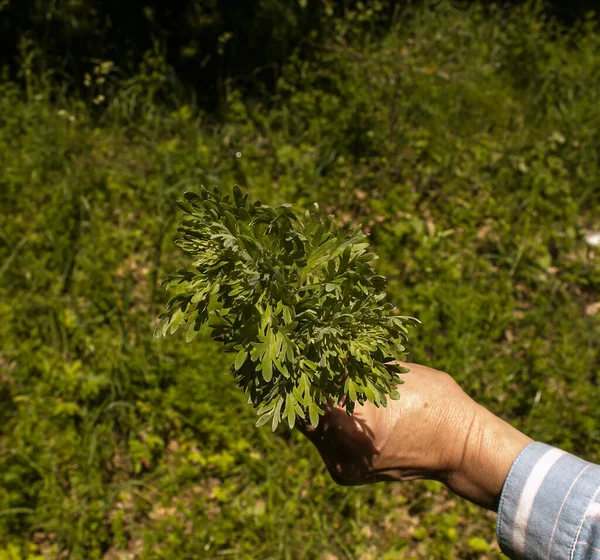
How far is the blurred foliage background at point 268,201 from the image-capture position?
3.15 m

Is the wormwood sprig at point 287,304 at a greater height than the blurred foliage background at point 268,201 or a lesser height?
greater

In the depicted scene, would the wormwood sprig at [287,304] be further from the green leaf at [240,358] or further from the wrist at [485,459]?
the wrist at [485,459]

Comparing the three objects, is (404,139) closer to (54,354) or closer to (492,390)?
(492,390)

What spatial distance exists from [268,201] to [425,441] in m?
2.37

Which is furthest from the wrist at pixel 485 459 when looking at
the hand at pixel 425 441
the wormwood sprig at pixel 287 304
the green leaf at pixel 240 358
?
the green leaf at pixel 240 358

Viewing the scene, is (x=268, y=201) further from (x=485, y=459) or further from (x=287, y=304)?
(x=287, y=304)

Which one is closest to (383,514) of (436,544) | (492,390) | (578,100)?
(436,544)

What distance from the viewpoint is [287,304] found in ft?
4.90

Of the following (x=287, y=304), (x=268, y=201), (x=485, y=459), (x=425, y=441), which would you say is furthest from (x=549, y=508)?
(x=268, y=201)

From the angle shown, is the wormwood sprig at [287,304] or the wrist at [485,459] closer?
the wormwood sprig at [287,304]

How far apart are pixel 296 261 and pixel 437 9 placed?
4639 millimetres

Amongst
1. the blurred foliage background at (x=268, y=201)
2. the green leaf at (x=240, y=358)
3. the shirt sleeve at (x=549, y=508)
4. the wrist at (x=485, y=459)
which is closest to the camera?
the green leaf at (x=240, y=358)

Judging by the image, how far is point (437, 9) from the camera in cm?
531

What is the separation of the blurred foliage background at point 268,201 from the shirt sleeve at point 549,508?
4.53 ft
